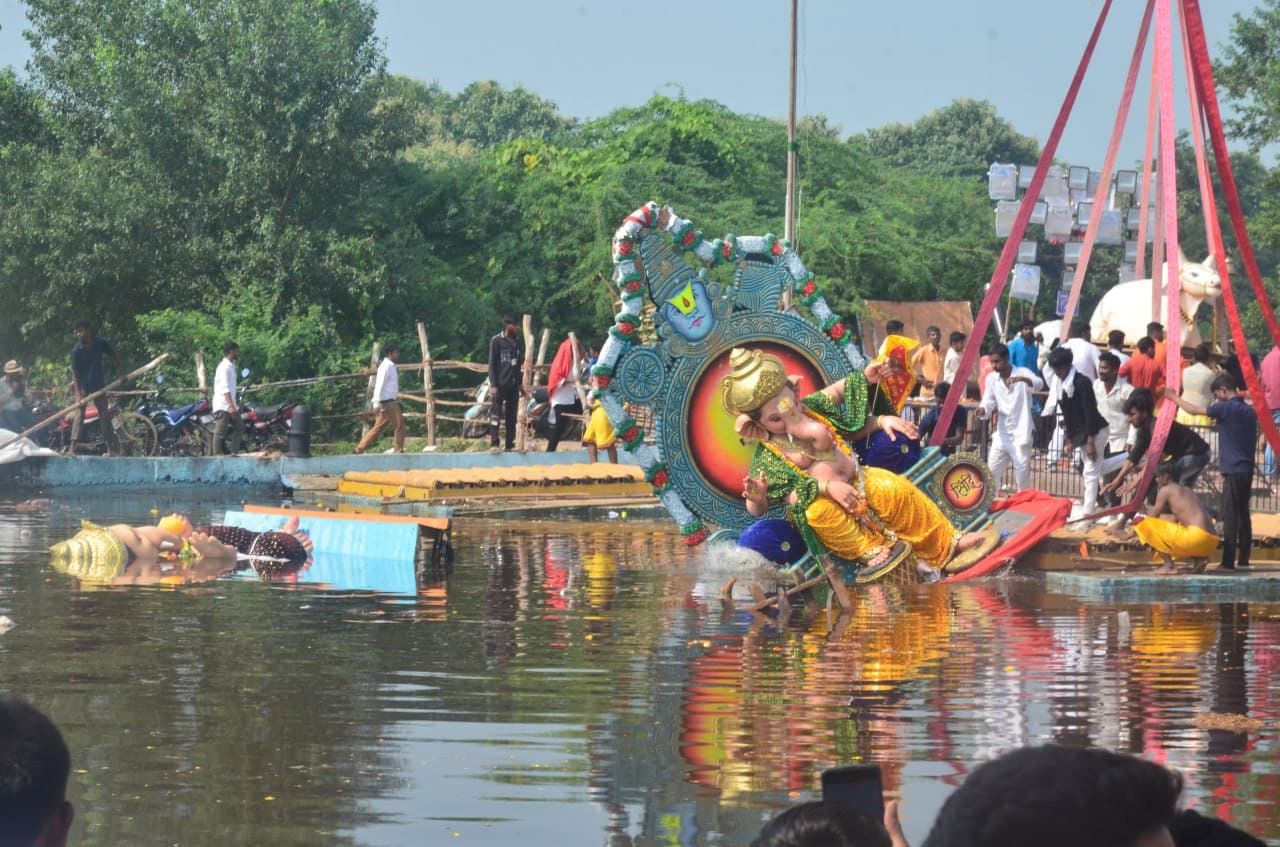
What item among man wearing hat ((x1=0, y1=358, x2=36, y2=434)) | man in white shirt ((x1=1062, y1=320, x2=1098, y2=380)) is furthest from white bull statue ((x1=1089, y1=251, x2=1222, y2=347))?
man wearing hat ((x1=0, y1=358, x2=36, y2=434))

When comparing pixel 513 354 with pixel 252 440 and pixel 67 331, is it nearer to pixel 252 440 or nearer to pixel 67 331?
pixel 252 440

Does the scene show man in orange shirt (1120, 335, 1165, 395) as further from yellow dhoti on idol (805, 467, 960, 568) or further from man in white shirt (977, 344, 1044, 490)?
yellow dhoti on idol (805, 467, 960, 568)

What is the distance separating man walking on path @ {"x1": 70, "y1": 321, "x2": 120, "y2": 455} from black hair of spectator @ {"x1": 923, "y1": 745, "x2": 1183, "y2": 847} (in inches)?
911

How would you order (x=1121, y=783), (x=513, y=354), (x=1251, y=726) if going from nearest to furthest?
(x=1121, y=783) → (x=1251, y=726) → (x=513, y=354)

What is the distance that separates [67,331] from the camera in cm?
3159

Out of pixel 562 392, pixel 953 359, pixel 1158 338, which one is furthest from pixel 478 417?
pixel 1158 338

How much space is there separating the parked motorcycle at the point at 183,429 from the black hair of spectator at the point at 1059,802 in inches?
958

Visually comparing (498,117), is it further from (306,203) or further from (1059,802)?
(1059,802)

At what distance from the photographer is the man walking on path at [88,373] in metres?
24.3

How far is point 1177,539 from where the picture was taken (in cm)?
1415

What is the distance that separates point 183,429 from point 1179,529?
51.8ft

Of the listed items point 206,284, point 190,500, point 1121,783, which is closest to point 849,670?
point 1121,783

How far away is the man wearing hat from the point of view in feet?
82.8

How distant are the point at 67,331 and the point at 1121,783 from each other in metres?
31.1
